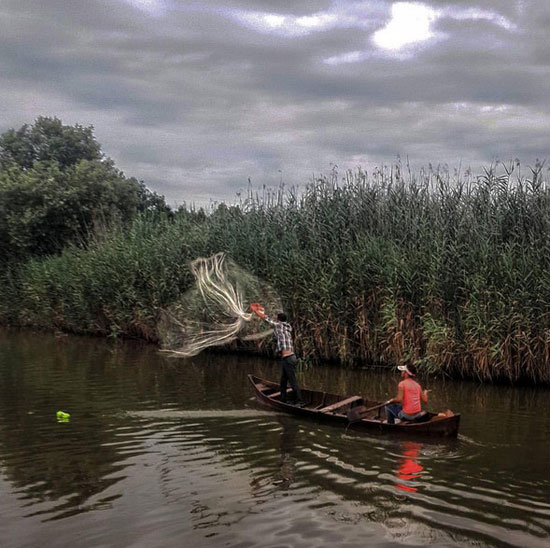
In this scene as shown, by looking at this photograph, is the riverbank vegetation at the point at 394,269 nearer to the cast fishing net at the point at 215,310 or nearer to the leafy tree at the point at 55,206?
the cast fishing net at the point at 215,310

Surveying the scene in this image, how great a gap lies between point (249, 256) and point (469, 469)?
13.4m

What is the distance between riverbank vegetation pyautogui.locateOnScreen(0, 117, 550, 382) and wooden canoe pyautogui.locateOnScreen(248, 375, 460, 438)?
423cm

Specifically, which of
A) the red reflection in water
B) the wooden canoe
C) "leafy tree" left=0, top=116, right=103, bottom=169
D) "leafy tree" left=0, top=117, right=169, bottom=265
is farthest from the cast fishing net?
"leafy tree" left=0, top=116, right=103, bottom=169

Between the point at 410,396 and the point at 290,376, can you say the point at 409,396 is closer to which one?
the point at 410,396

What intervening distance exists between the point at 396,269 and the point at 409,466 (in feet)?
29.2

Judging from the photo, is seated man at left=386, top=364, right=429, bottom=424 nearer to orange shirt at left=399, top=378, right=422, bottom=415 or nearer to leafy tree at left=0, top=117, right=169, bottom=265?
orange shirt at left=399, top=378, right=422, bottom=415

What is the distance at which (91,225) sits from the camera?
3522 cm

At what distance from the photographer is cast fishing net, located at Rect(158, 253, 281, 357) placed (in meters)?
15.7

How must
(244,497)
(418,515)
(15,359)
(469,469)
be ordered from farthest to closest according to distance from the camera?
(15,359), (469,469), (244,497), (418,515)

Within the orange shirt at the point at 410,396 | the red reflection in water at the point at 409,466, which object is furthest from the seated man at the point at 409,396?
the red reflection in water at the point at 409,466

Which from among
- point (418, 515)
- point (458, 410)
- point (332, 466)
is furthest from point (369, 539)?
point (458, 410)

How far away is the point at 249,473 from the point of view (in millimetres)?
9312

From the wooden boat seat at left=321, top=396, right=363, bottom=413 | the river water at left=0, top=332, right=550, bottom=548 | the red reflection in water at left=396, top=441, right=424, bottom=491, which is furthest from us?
the wooden boat seat at left=321, top=396, right=363, bottom=413

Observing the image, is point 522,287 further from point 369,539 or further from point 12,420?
point 12,420
